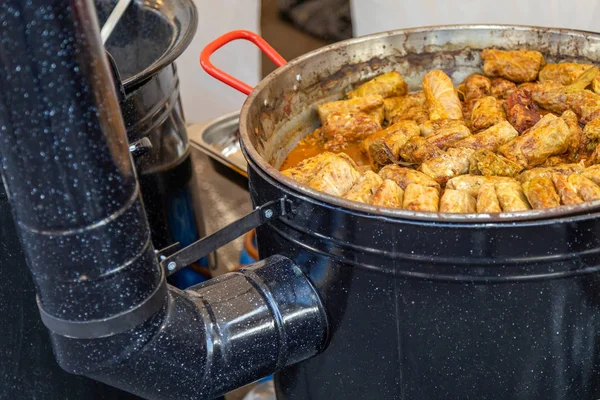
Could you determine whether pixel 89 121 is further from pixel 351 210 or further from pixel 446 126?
pixel 446 126

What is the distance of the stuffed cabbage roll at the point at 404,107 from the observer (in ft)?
5.51

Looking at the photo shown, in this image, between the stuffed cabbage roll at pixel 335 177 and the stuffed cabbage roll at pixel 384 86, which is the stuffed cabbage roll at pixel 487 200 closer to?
the stuffed cabbage roll at pixel 335 177

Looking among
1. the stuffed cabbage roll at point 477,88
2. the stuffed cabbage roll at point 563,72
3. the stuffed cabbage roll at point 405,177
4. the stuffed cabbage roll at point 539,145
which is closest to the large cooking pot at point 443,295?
the stuffed cabbage roll at point 405,177

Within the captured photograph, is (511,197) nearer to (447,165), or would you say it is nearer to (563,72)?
(447,165)

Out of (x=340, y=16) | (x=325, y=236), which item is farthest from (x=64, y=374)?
(x=340, y=16)

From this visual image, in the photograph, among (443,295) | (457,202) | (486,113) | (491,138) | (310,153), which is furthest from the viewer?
(310,153)

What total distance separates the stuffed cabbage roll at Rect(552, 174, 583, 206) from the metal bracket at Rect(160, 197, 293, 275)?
17.4 inches

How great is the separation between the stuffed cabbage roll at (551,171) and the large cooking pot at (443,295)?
0.78 feet

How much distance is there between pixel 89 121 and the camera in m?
0.90

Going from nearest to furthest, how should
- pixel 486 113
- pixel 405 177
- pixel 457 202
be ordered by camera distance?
pixel 457 202
pixel 405 177
pixel 486 113

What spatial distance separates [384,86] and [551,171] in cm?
54

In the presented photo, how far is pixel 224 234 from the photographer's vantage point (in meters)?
1.22

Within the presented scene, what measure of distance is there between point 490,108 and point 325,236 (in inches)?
23.4

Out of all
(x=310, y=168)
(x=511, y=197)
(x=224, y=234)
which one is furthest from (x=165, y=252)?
(x=511, y=197)
